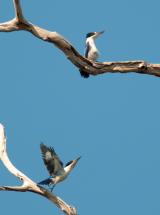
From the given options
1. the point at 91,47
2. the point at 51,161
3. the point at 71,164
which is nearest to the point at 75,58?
the point at 51,161

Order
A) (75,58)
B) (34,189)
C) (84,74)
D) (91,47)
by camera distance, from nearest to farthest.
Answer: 1. (34,189)
2. (75,58)
3. (84,74)
4. (91,47)

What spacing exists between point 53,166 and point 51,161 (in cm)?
16

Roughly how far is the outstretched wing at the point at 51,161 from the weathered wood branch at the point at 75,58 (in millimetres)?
1096

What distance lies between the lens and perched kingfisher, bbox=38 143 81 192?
11.7 meters

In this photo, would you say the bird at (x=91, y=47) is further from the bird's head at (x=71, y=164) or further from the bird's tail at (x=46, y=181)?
the bird's tail at (x=46, y=181)

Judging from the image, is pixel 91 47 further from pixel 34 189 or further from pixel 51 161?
pixel 34 189

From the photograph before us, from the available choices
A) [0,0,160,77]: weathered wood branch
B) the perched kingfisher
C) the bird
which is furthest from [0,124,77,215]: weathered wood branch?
the bird

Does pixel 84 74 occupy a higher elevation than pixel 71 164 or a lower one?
higher

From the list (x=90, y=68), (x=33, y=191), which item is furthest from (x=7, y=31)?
(x=33, y=191)

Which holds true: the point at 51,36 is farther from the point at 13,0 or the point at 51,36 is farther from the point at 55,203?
the point at 55,203

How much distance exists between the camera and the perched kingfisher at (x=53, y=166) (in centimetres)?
1170

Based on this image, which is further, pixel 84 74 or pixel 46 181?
pixel 84 74

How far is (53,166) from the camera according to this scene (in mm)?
12031

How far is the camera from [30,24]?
1131cm
